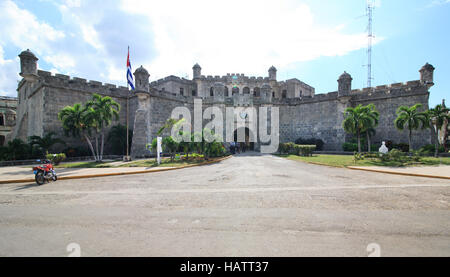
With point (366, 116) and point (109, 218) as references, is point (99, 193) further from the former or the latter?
point (366, 116)

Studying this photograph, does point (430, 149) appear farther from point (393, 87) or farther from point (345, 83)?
point (345, 83)

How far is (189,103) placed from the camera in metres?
24.4

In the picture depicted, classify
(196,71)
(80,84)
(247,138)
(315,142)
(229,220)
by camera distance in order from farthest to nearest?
(196,71) < (247,138) < (315,142) < (80,84) < (229,220)

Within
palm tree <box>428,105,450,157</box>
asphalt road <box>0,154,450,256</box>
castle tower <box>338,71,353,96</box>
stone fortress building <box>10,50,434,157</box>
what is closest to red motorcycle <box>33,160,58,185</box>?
asphalt road <box>0,154,450,256</box>

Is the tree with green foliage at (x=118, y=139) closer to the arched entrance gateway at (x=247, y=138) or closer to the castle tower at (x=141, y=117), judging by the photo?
the castle tower at (x=141, y=117)

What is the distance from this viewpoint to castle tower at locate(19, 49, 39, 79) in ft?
55.6

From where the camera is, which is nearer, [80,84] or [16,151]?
[16,151]

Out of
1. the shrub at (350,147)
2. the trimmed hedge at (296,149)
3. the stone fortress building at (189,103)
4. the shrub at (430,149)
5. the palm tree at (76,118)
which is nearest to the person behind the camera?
the palm tree at (76,118)

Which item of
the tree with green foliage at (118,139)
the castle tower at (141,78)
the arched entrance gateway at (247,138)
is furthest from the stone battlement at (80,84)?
the arched entrance gateway at (247,138)

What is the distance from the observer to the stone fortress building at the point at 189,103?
58.1ft

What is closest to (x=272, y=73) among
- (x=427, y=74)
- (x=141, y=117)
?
(x=427, y=74)

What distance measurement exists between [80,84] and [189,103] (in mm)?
11559

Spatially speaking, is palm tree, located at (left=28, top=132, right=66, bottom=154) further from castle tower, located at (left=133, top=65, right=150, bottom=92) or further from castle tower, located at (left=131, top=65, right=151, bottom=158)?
castle tower, located at (left=133, top=65, right=150, bottom=92)

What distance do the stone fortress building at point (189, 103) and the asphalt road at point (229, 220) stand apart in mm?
12652
